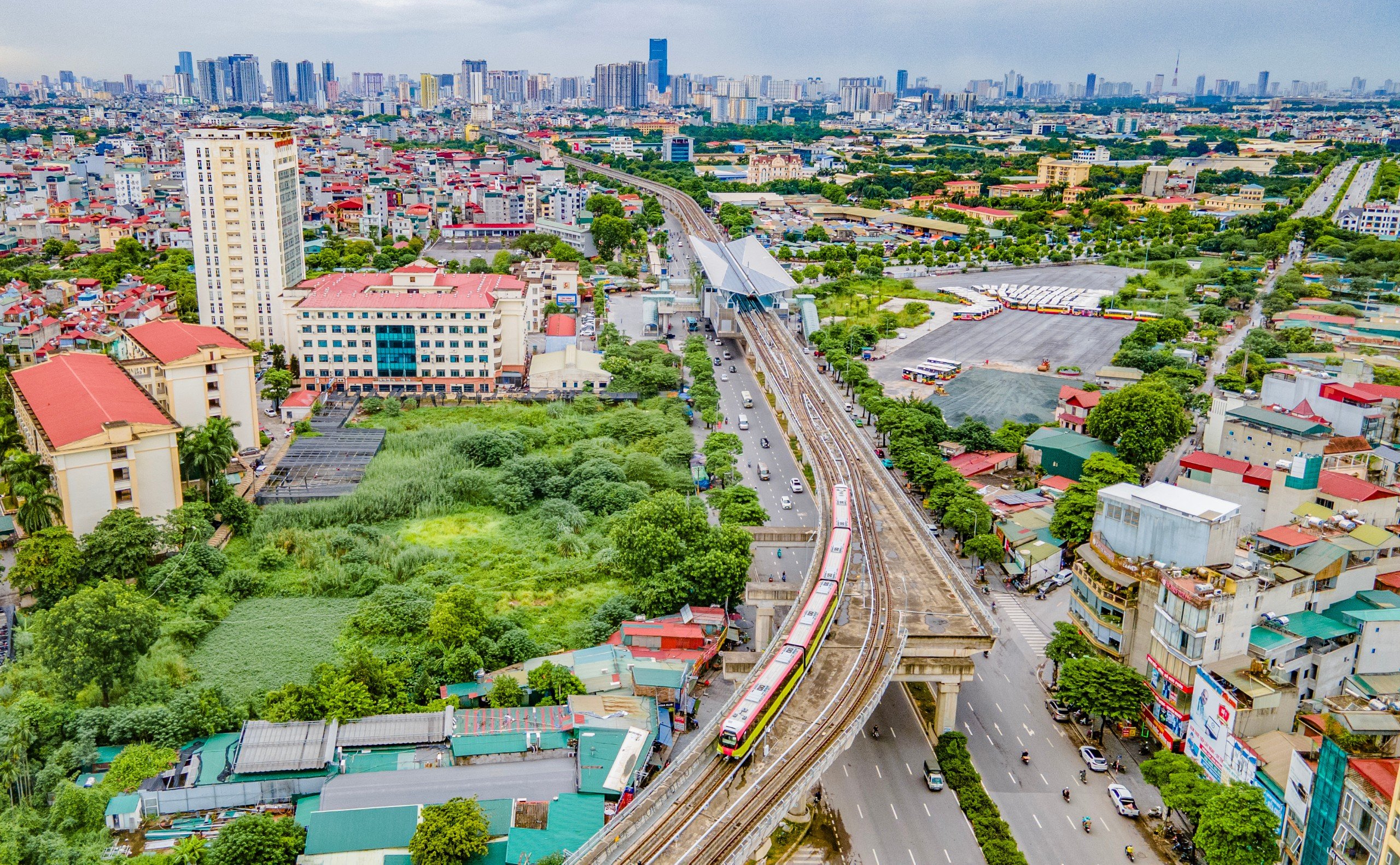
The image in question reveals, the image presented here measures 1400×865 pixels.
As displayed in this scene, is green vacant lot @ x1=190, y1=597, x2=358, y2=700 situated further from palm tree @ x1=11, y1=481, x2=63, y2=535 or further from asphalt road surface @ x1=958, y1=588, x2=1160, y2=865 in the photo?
asphalt road surface @ x1=958, y1=588, x2=1160, y2=865

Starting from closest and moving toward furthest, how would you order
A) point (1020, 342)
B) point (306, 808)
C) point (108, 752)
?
point (306, 808) → point (108, 752) → point (1020, 342)

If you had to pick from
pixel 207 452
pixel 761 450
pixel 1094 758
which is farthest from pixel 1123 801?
pixel 207 452

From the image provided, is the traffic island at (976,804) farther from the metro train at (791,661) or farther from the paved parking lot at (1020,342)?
the paved parking lot at (1020,342)

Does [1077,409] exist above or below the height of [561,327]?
below

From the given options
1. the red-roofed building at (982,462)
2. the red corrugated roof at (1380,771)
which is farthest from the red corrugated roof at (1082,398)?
the red corrugated roof at (1380,771)

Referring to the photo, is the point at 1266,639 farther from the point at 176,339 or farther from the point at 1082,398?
the point at 176,339

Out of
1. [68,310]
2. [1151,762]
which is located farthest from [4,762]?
[68,310]

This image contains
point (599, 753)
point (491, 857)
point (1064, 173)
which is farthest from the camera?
point (1064, 173)

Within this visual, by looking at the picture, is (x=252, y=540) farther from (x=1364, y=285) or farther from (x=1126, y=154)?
(x=1126, y=154)
